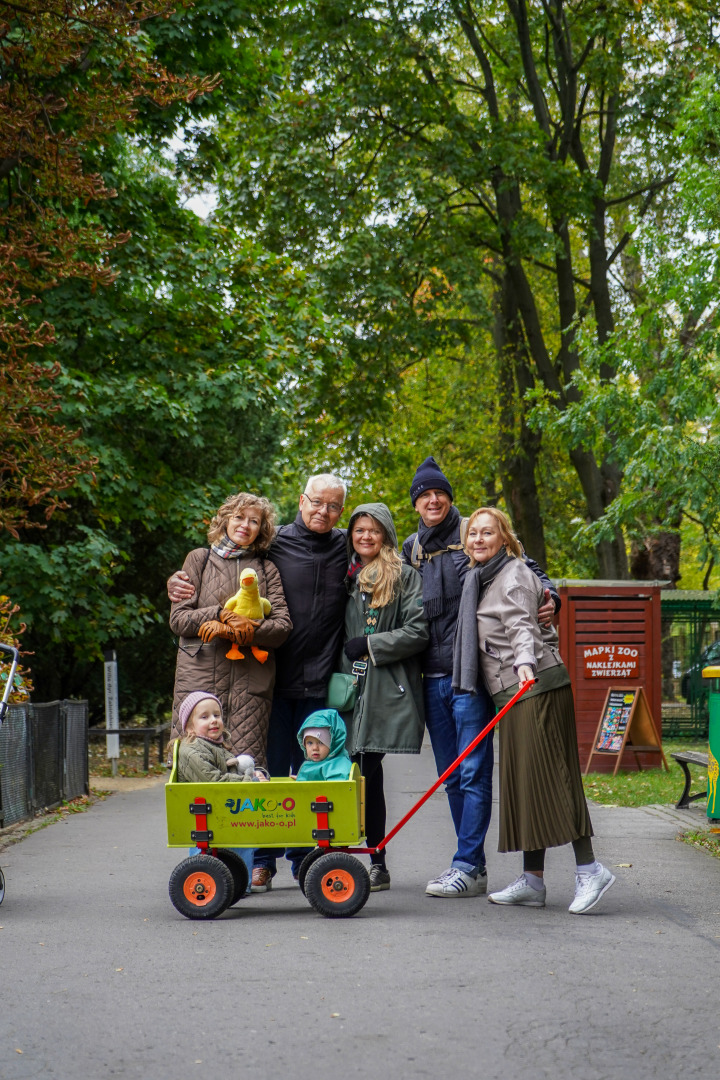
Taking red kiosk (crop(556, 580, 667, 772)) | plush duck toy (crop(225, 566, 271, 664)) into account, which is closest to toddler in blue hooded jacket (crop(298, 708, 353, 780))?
plush duck toy (crop(225, 566, 271, 664))

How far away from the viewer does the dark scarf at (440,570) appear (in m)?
6.70

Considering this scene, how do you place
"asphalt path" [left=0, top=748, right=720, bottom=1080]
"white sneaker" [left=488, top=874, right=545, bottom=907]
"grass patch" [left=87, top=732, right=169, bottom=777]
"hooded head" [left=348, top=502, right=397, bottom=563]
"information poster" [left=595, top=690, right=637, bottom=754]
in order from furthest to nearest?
"grass patch" [left=87, top=732, right=169, bottom=777] < "information poster" [left=595, top=690, right=637, bottom=754] < "hooded head" [left=348, top=502, right=397, bottom=563] < "white sneaker" [left=488, top=874, right=545, bottom=907] < "asphalt path" [left=0, top=748, right=720, bottom=1080]

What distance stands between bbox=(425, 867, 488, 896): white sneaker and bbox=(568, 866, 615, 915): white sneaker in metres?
0.58

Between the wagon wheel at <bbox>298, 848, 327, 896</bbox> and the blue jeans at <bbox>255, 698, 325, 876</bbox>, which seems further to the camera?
the blue jeans at <bbox>255, 698, 325, 876</bbox>

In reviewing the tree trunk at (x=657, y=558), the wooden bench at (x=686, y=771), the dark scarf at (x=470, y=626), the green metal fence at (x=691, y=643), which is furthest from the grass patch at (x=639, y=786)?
the tree trunk at (x=657, y=558)

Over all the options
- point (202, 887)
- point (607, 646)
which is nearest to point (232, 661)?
point (202, 887)

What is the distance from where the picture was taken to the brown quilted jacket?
21.4 feet

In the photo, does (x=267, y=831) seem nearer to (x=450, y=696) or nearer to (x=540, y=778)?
(x=450, y=696)

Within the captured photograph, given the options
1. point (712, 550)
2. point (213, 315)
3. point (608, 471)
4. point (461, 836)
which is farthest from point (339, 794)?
point (608, 471)

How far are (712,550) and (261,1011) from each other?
8130 millimetres

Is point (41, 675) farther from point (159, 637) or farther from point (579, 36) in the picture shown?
point (579, 36)

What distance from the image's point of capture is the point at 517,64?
22.0m


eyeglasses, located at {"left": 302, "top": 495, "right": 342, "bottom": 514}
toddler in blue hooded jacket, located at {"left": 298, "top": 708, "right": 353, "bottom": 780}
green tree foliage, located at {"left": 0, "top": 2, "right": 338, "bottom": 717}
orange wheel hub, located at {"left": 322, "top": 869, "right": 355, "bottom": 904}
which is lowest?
orange wheel hub, located at {"left": 322, "top": 869, "right": 355, "bottom": 904}

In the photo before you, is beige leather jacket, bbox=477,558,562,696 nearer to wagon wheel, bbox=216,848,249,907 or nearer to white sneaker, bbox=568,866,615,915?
white sneaker, bbox=568,866,615,915
